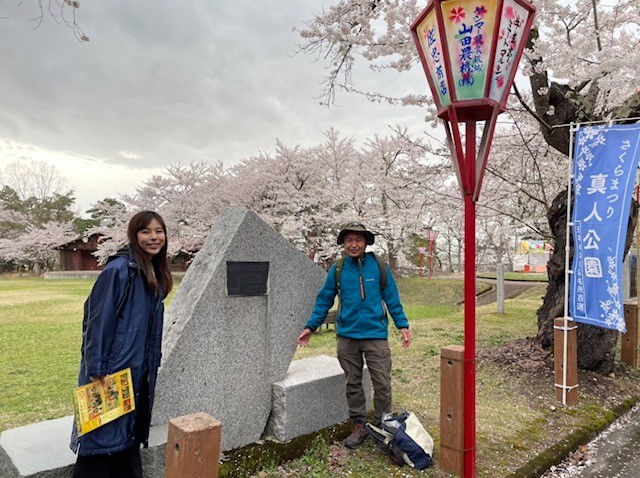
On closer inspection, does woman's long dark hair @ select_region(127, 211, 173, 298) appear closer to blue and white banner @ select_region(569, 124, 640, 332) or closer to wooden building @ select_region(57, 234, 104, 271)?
blue and white banner @ select_region(569, 124, 640, 332)

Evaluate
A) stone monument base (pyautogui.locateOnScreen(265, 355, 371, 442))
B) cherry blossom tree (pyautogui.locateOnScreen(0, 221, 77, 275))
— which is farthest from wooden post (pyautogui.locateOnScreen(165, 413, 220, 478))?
cherry blossom tree (pyautogui.locateOnScreen(0, 221, 77, 275))

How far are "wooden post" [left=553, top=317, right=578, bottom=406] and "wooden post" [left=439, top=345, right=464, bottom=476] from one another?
7.48 ft

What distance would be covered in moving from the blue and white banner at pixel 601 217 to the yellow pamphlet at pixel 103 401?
4390 millimetres

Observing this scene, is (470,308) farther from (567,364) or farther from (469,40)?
(567,364)

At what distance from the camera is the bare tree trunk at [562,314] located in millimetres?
5414

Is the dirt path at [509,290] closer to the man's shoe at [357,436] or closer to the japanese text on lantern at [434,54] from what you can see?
the man's shoe at [357,436]

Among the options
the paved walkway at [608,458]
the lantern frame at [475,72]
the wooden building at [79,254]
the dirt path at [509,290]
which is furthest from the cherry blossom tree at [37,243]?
the paved walkway at [608,458]

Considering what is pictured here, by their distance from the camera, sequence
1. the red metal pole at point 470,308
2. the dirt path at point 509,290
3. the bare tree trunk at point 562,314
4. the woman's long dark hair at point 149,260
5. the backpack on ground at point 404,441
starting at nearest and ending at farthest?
the woman's long dark hair at point 149,260 → the red metal pole at point 470,308 → the backpack on ground at point 404,441 → the bare tree trunk at point 562,314 → the dirt path at point 509,290

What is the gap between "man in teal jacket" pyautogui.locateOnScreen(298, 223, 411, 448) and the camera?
11.0 feet

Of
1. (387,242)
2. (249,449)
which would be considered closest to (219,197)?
(387,242)

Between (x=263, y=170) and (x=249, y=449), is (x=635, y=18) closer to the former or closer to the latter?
(x=249, y=449)

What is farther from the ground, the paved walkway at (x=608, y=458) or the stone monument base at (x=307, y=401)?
the stone monument base at (x=307, y=401)

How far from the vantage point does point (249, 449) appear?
3229 mm

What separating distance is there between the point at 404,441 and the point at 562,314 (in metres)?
3.56
